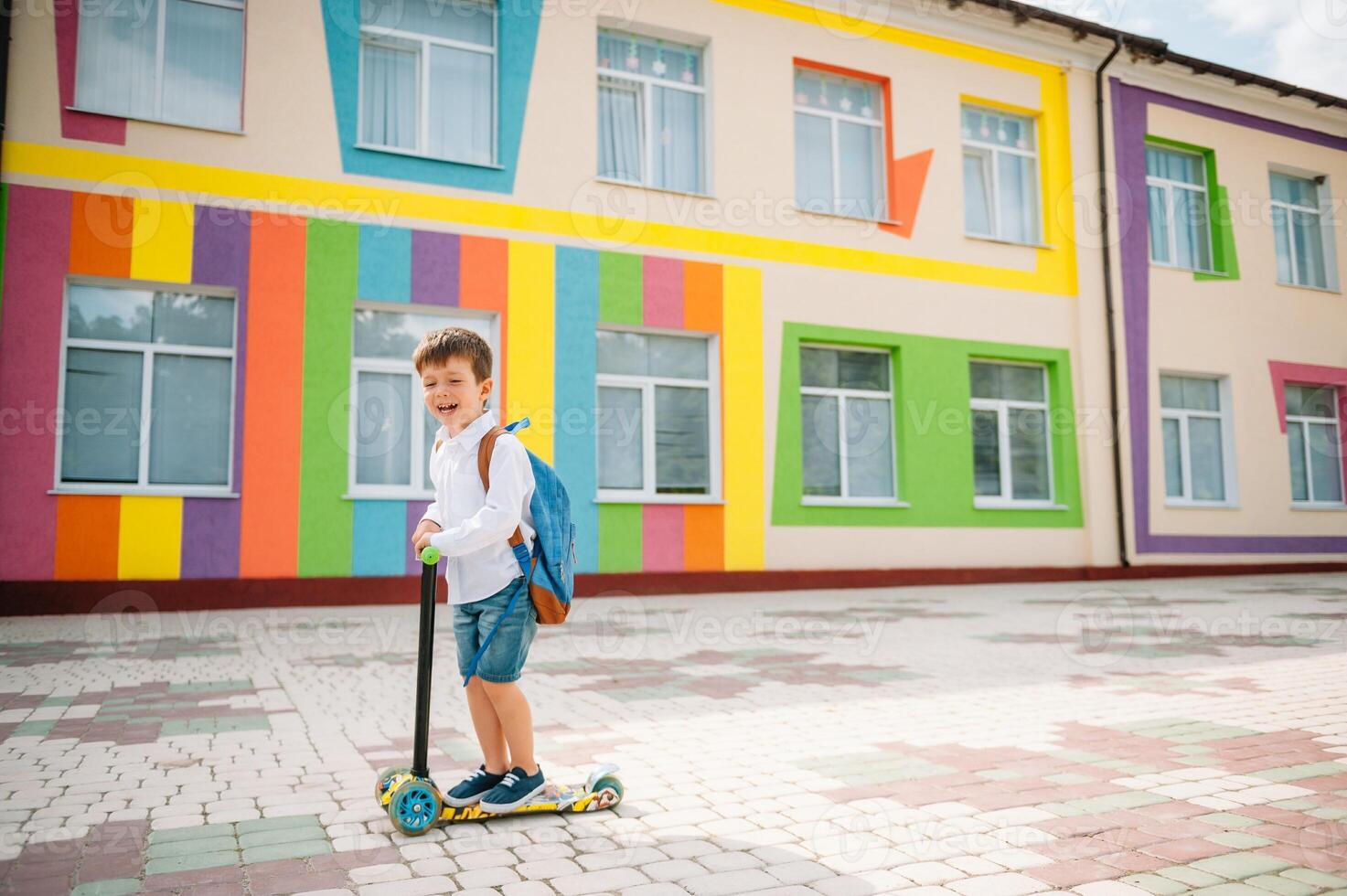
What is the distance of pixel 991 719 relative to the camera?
4.67 metres

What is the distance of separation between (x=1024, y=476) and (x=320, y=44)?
35.0 feet

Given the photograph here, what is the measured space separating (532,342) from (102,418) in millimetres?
4334

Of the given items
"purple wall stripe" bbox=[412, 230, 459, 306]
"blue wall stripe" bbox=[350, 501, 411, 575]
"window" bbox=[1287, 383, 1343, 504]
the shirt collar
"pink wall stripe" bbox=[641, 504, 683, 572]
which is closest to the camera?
the shirt collar

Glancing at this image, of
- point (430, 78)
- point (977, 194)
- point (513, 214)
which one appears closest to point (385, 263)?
point (513, 214)

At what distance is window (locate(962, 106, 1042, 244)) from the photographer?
1438 cm

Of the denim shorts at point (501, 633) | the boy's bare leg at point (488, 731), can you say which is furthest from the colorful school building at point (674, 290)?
the denim shorts at point (501, 633)

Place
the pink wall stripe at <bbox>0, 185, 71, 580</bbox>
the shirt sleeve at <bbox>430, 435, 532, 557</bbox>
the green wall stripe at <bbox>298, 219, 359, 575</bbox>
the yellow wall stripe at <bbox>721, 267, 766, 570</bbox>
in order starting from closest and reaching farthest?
the shirt sleeve at <bbox>430, 435, 532, 557</bbox>, the pink wall stripe at <bbox>0, 185, 71, 580</bbox>, the green wall stripe at <bbox>298, 219, 359, 575</bbox>, the yellow wall stripe at <bbox>721, 267, 766, 570</bbox>

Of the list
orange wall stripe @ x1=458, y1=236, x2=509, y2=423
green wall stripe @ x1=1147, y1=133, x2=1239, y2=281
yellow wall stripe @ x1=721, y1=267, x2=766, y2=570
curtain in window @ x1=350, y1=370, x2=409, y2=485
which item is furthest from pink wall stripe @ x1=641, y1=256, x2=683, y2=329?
green wall stripe @ x1=1147, y1=133, x2=1239, y2=281

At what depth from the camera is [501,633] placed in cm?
311

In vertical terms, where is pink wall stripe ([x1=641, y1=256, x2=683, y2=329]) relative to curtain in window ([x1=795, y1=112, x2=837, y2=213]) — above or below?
below

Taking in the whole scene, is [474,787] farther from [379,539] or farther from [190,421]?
[190,421]

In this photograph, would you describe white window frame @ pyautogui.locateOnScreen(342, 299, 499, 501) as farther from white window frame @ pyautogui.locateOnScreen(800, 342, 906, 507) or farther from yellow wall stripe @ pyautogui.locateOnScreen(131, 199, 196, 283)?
white window frame @ pyautogui.locateOnScreen(800, 342, 906, 507)

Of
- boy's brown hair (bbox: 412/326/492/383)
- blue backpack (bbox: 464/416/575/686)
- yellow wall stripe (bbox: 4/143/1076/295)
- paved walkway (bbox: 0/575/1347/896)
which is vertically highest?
yellow wall stripe (bbox: 4/143/1076/295)

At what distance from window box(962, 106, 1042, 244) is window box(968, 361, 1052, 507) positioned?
78.0 inches
